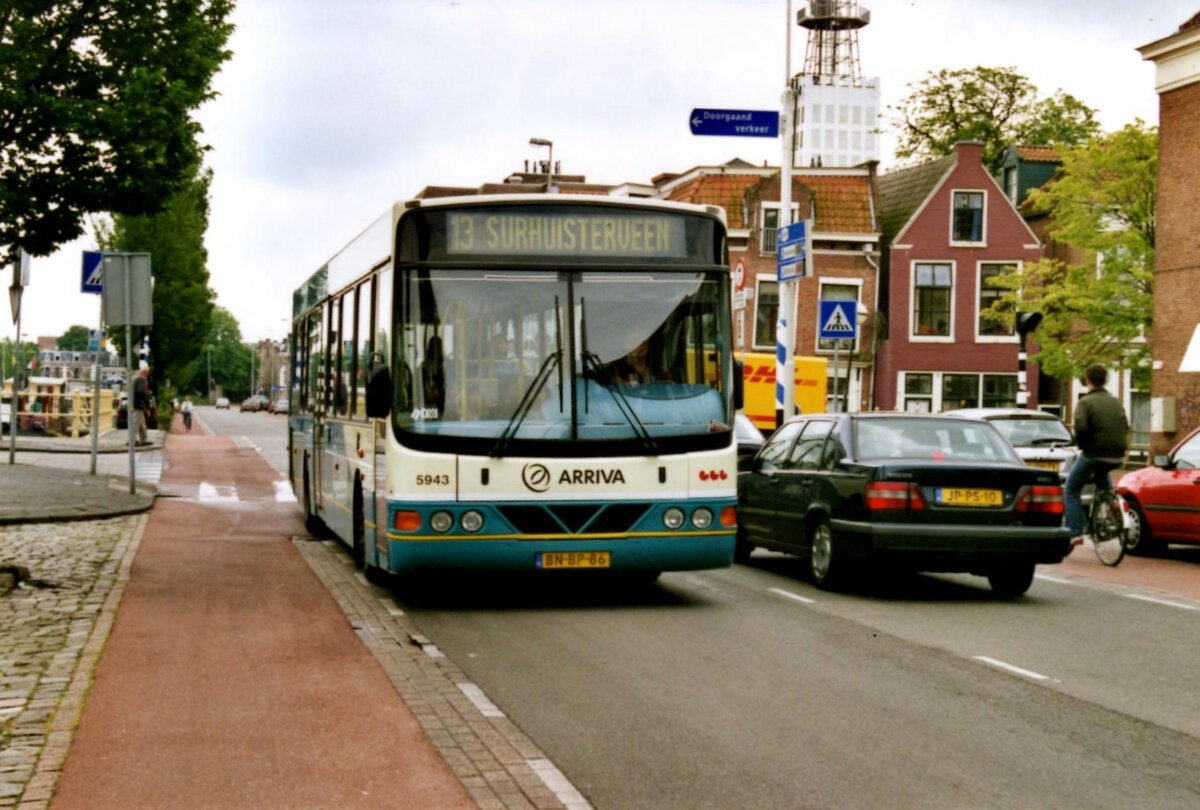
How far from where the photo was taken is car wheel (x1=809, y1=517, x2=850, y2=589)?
42.1 ft

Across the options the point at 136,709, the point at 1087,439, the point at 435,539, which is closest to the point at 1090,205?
the point at 1087,439

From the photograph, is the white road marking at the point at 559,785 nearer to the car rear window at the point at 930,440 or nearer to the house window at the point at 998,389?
the car rear window at the point at 930,440

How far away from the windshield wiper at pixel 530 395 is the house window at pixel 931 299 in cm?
4672

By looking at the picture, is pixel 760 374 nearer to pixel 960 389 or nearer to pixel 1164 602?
pixel 1164 602

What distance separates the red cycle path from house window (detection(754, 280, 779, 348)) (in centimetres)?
4277

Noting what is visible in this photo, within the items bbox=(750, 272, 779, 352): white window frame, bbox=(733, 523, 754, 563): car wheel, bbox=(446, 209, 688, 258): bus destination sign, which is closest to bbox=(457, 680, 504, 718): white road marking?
bbox=(446, 209, 688, 258): bus destination sign

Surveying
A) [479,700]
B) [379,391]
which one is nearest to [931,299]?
[379,391]

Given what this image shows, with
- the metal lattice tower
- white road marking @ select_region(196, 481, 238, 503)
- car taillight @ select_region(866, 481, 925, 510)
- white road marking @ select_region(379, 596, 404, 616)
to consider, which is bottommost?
white road marking @ select_region(196, 481, 238, 503)

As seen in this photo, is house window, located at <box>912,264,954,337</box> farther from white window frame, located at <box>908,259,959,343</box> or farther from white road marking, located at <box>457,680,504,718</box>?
white road marking, located at <box>457,680,504,718</box>

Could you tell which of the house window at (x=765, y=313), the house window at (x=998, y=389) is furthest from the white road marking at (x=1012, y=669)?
the house window at (x=998, y=389)

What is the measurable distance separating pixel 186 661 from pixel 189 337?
213 feet

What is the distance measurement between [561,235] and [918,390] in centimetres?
4664

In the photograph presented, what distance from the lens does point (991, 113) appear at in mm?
66125

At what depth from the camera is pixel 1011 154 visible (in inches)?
2370
